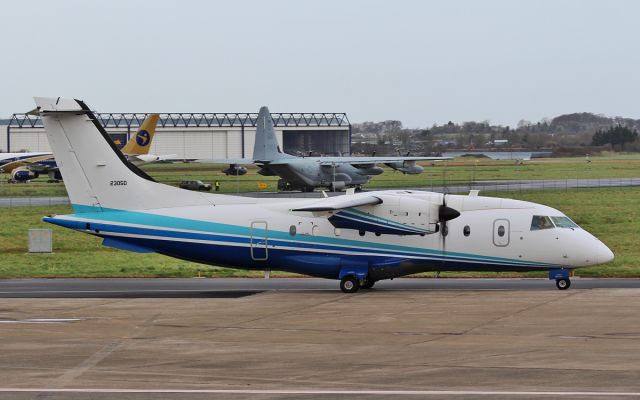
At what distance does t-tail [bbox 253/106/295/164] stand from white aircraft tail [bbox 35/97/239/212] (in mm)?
49750

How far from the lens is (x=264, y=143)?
8075cm

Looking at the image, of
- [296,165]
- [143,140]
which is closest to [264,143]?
[296,165]

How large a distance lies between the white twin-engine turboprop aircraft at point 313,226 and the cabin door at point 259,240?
1.2 inches

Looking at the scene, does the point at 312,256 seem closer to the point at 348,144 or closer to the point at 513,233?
the point at 513,233

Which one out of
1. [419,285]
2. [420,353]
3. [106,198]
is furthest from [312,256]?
[420,353]

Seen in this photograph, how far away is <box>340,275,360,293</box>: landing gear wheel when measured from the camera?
30.2m

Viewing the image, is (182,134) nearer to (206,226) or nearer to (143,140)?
(143,140)

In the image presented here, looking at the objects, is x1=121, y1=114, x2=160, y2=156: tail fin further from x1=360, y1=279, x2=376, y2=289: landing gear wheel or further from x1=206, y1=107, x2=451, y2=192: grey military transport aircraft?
x1=360, y1=279, x2=376, y2=289: landing gear wheel

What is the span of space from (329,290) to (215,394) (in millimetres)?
15621

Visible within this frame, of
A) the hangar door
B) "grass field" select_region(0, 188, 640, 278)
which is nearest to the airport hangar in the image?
the hangar door

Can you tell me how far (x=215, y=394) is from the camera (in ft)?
52.9

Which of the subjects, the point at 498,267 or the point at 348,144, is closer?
the point at 498,267

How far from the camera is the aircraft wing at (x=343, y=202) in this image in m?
29.0

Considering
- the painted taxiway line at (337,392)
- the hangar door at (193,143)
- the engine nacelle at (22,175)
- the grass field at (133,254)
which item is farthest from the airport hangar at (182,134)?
the painted taxiway line at (337,392)
